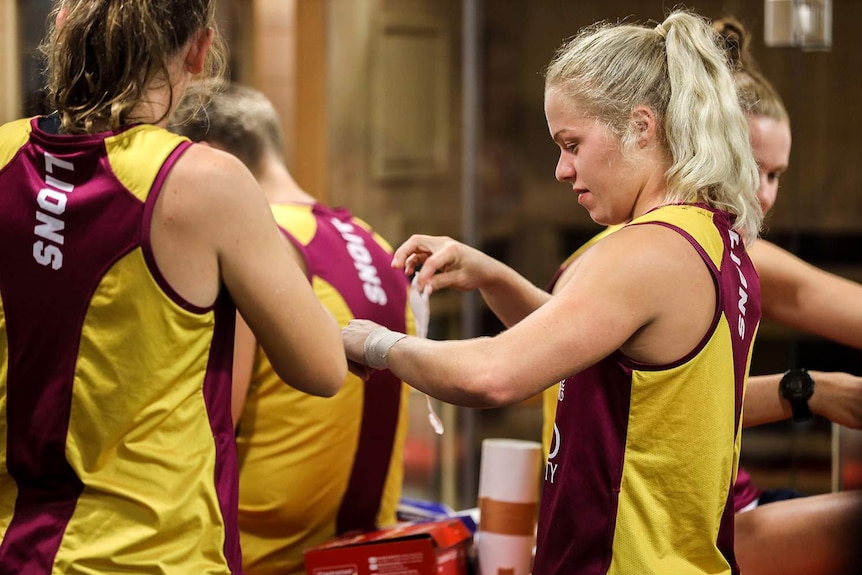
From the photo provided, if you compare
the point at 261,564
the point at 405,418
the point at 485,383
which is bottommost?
the point at 261,564

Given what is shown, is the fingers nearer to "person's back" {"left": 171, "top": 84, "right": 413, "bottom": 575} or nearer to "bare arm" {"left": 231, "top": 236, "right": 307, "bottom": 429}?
"bare arm" {"left": 231, "top": 236, "right": 307, "bottom": 429}

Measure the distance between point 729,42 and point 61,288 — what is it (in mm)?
1191

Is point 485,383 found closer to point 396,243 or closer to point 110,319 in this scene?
point 110,319

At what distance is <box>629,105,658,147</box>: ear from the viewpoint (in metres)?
1.32

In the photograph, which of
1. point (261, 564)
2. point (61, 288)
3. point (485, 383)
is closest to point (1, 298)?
point (61, 288)

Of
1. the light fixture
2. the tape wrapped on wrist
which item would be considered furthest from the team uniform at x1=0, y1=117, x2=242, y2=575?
the light fixture

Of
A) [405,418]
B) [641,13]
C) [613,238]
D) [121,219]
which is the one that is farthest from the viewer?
[641,13]

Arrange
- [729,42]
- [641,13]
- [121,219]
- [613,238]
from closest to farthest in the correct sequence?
[121,219] < [613,238] < [729,42] < [641,13]

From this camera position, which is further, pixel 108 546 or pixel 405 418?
pixel 405 418

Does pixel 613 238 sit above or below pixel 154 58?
below

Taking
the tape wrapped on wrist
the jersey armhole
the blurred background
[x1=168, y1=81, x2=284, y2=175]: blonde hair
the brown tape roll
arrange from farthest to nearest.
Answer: the blurred background
[x1=168, y1=81, x2=284, y2=175]: blonde hair
the brown tape roll
the tape wrapped on wrist
the jersey armhole

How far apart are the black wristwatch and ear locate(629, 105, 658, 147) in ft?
2.25

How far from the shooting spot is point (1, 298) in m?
1.19

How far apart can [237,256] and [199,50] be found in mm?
265
